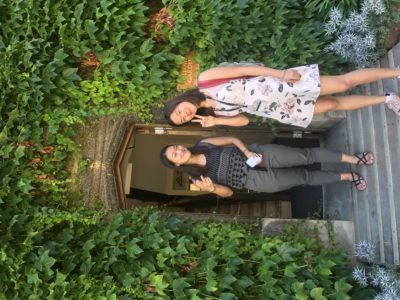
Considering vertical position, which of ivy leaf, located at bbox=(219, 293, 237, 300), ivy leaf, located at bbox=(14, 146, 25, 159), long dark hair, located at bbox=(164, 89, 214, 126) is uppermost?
long dark hair, located at bbox=(164, 89, 214, 126)

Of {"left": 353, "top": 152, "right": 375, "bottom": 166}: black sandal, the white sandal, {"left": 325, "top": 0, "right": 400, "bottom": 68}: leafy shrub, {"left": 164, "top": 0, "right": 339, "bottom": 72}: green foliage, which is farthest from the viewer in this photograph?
{"left": 164, "top": 0, "right": 339, "bottom": 72}: green foliage

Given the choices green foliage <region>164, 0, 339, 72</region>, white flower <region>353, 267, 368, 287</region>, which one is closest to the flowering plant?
green foliage <region>164, 0, 339, 72</region>

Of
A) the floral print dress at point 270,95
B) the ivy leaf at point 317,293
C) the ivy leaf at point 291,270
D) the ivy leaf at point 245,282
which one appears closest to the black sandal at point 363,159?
the floral print dress at point 270,95

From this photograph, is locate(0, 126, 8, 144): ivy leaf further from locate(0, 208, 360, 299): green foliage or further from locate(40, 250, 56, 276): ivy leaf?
locate(40, 250, 56, 276): ivy leaf

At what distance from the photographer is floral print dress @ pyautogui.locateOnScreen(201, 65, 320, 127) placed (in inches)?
129

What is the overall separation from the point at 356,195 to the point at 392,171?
1.98 ft

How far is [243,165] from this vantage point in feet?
12.5

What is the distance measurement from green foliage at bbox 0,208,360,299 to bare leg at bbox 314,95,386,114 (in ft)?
4.07

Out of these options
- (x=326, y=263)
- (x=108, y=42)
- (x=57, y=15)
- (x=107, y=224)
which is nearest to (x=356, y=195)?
(x=326, y=263)

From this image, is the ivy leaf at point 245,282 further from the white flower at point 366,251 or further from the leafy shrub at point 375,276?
the white flower at point 366,251

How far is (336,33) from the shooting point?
435 centimetres

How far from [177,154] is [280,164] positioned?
0.99m

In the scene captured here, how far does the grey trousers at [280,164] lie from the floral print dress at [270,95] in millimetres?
401

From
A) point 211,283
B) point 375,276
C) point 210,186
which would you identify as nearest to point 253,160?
point 210,186
